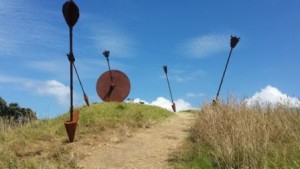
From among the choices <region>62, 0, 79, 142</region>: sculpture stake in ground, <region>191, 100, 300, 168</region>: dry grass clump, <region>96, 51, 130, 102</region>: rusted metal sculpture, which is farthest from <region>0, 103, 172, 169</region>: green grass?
<region>96, 51, 130, 102</region>: rusted metal sculpture

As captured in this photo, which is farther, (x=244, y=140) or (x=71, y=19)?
(x=71, y=19)

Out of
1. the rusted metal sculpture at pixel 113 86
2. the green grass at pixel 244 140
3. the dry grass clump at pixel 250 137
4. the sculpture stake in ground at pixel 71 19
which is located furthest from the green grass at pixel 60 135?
the rusted metal sculpture at pixel 113 86

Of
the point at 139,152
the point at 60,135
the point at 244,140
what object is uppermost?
the point at 60,135

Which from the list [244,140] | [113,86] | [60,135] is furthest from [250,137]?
[113,86]

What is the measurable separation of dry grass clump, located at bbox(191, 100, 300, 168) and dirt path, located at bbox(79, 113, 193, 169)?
89 cm

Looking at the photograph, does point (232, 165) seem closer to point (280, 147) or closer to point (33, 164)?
point (280, 147)

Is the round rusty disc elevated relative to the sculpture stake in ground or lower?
elevated

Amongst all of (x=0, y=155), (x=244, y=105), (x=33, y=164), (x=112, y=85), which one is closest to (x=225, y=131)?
(x=244, y=105)

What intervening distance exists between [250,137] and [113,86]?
646 inches

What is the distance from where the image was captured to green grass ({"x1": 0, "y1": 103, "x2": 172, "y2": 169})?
35.7ft

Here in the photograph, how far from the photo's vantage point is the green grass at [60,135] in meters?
10.9

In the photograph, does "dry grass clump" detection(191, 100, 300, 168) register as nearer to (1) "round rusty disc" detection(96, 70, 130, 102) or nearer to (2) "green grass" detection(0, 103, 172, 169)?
(2) "green grass" detection(0, 103, 172, 169)

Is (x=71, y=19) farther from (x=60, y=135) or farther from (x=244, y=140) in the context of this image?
(x=244, y=140)

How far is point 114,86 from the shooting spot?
24422 millimetres
